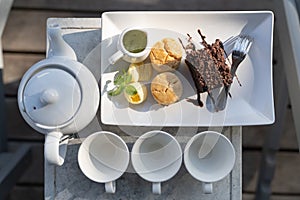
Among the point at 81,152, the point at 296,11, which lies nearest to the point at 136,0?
the point at 296,11

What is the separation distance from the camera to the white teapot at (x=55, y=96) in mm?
733

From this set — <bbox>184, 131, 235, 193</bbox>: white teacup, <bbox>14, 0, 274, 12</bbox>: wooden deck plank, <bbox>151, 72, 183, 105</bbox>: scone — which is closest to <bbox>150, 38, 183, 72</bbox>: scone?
<bbox>151, 72, 183, 105</bbox>: scone

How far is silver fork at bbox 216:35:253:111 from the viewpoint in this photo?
837 millimetres

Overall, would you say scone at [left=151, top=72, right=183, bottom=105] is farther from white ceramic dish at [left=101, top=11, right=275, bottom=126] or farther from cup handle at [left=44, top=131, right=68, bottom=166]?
cup handle at [left=44, top=131, right=68, bottom=166]

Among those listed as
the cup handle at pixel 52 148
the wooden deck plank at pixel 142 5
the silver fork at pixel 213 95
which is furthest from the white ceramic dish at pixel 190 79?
the wooden deck plank at pixel 142 5

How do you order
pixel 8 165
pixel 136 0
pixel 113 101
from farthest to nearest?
Result: pixel 136 0, pixel 8 165, pixel 113 101

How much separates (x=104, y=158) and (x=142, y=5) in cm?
63

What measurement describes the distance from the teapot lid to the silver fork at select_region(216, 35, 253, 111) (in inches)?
9.5

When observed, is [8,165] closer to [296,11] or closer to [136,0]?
[136,0]

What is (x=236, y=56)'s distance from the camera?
0.85 metres

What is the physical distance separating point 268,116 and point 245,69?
0.09 meters

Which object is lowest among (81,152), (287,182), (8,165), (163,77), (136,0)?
(287,182)

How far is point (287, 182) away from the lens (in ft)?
4.56

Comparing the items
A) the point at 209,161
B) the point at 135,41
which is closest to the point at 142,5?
the point at 135,41
